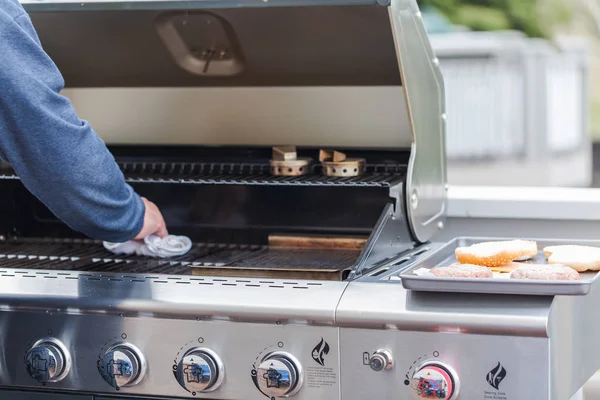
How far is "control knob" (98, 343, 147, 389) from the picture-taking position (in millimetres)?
1972

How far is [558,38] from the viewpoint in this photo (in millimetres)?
14664

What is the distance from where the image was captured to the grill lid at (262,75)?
7.57 ft

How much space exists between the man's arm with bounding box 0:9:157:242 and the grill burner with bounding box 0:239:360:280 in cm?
20

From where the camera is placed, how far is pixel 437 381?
5.83 ft

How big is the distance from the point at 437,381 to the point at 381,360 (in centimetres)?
12

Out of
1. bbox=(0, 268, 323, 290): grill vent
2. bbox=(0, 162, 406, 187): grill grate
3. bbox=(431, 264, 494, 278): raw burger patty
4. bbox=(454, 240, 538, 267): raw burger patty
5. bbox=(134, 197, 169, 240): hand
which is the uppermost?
bbox=(0, 162, 406, 187): grill grate

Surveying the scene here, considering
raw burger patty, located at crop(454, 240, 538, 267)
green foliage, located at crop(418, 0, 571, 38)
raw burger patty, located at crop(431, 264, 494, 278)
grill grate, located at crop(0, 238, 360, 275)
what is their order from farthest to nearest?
green foliage, located at crop(418, 0, 571, 38) → grill grate, located at crop(0, 238, 360, 275) → raw burger patty, located at crop(454, 240, 538, 267) → raw burger patty, located at crop(431, 264, 494, 278)

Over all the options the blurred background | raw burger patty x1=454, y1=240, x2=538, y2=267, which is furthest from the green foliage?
raw burger patty x1=454, y1=240, x2=538, y2=267

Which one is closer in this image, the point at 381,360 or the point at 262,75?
the point at 381,360

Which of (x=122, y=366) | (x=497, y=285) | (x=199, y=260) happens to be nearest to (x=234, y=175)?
(x=199, y=260)

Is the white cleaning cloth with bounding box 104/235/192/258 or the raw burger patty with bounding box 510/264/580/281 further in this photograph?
the white cleaning cloth with bounding box 104/235/192/258

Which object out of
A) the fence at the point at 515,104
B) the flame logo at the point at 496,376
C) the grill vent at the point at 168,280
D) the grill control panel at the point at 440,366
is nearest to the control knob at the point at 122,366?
the grill vent at the point at 168,280

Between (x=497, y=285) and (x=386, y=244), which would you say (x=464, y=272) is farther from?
(x=386, y=244)

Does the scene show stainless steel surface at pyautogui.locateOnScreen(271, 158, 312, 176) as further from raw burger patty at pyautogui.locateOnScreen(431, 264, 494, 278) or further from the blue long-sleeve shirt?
raw burger patty at pyautogui.locateOnScreen(431, 264, 494, 278)
